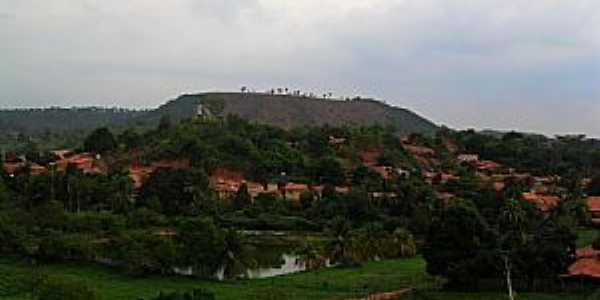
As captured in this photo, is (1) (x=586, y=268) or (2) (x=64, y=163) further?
(2) (x=64, y=163)

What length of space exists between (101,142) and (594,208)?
5247 centimetres

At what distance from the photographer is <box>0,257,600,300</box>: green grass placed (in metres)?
36.7

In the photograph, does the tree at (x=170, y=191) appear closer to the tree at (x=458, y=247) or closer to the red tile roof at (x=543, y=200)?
the red tile roof at (x=543, y=200)

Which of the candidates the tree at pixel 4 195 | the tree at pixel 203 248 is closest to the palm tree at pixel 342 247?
the tree at pixel 203 248

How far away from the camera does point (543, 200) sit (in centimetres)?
7044

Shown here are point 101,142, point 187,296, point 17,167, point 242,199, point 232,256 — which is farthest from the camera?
point 101,142

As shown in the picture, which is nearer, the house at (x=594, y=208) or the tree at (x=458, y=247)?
the tree at (x=458, y=247)

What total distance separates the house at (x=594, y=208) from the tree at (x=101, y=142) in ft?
167

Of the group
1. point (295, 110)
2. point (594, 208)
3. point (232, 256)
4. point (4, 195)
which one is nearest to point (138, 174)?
point (4, 195)

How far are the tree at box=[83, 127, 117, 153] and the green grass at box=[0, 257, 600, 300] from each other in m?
48.6

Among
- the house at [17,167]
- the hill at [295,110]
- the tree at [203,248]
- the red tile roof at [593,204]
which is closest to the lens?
the tree at [203,248]

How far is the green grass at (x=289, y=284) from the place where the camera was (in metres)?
36.7

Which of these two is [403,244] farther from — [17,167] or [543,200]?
[17,167]

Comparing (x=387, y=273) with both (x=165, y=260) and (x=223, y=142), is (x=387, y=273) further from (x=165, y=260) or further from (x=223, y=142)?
(x=223, y=142)
